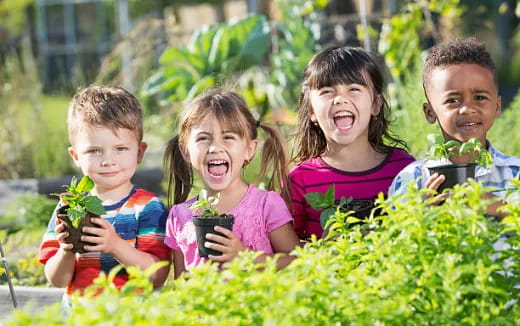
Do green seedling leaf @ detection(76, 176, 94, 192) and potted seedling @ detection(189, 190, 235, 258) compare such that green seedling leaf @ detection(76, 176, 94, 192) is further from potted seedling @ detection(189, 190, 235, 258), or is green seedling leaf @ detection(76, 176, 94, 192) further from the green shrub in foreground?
the green shrub in foreground

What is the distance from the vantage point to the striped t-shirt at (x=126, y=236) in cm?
315

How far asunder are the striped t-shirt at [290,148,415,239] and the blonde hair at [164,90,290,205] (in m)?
0.07

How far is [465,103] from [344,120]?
508 mm

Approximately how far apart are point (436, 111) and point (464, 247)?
1.10 m

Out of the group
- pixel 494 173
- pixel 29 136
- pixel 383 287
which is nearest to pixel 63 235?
pixel 383 287

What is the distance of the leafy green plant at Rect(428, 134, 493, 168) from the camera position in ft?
8.22

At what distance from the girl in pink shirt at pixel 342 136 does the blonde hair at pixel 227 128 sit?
11 cm

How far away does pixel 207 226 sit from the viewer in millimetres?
2695

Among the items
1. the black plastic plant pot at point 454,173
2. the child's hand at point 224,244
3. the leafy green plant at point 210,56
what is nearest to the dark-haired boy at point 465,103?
the black plastic plant pot at point 454,173

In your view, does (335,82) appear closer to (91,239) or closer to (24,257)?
(91,239)

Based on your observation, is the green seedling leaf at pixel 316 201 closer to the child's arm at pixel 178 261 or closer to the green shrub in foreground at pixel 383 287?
the child's arm at pixel 178 261

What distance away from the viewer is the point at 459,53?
121 inches

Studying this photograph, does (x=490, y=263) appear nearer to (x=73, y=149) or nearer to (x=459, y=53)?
(x=459, y=53)

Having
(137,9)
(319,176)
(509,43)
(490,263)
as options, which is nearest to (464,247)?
(490,263)
